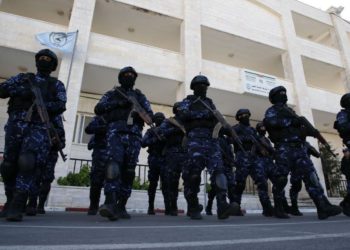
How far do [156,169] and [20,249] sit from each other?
4.04 meters

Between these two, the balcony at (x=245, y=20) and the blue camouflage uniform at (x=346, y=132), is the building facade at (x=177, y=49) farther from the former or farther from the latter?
the blue camouflage uniform at (x=346, y=132)

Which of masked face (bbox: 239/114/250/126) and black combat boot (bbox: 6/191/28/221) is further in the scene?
masked face (bbox: 239/114/250/126)

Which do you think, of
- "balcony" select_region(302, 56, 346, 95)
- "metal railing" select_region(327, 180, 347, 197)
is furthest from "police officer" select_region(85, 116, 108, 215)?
"balcony" select_region(302, 56, 346, 95)

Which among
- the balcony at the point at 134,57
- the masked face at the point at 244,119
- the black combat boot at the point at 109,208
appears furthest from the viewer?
the balcony at the point at 134,57

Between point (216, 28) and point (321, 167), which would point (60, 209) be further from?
point (321, 167)

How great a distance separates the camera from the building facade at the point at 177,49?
8.93 metres

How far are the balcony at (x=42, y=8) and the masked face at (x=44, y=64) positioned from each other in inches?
314

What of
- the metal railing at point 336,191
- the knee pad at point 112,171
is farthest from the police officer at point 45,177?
the metal railing at point 336,191

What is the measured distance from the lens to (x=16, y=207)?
8.66 ft

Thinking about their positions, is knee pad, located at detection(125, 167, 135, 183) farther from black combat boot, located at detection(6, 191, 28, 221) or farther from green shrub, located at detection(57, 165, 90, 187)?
green shrub, located at detection(57, 165, 90, 187)

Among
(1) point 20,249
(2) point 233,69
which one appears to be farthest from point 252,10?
(1) point 20,249

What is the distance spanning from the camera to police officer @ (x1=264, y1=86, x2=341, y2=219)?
397 centimetres

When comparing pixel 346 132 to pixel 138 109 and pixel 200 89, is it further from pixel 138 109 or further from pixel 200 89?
pixel 138 109

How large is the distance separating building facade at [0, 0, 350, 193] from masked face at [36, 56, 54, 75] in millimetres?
4623
